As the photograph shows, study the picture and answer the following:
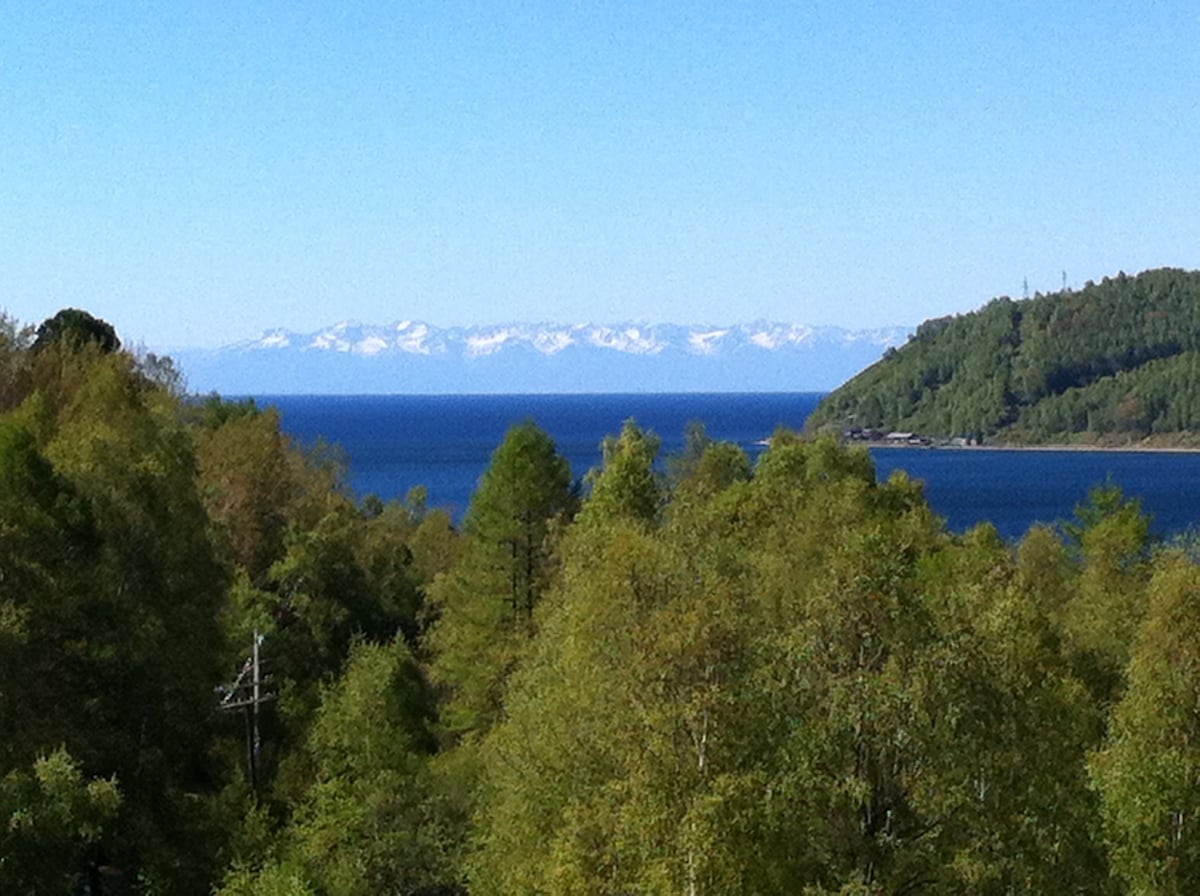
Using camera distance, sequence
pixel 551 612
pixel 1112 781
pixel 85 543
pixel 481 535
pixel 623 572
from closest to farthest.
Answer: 1. pixel 1112 781
2. pixel 623 572
3. pixel 85 543
4. pixel 551 612
5. pixel 481 535

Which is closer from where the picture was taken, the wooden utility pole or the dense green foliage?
the dense green foliage

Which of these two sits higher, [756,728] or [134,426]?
[134,426]

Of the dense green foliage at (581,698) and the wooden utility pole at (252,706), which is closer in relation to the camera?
the dense green foliage at (581,698)

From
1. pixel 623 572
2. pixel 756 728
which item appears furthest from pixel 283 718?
pixel 756 728

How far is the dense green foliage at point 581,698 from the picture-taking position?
66.8 ft

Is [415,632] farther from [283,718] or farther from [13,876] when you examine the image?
[13,876]

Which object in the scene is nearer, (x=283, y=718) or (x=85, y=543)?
(x=85, y=543)

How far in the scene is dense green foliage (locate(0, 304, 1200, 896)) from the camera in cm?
2036

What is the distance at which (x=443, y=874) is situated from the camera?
110 feet

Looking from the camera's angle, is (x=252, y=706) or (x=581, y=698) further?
(x=252, y=706)

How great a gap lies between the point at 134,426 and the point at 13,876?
19048mm

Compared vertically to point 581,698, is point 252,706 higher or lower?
lower

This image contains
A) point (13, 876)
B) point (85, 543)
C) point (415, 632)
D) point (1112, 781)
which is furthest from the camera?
point (415, 632)

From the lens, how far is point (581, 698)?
25484 mm
